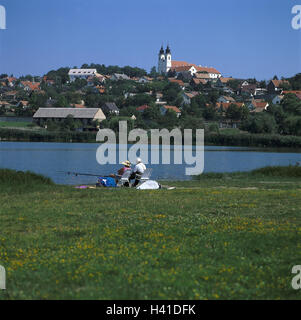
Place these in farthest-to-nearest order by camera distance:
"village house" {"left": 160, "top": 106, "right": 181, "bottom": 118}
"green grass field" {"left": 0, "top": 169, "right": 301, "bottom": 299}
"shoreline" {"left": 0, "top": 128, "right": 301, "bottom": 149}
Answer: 1. "village house" {"left": 160, "top": 106, "right": 181, "bottom": 118}
2. "shoreline" {"left": 0, "top": 128, "right": 301, "bottom": 149}
3. "green grass field" {"left": 0, "top": 169, "right": 301, "bottom": 299}

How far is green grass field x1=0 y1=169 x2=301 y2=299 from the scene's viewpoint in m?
8.46

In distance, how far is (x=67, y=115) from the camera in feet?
412

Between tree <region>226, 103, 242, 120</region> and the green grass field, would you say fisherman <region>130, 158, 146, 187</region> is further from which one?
tree <region>226, 103, 242, 120</region>

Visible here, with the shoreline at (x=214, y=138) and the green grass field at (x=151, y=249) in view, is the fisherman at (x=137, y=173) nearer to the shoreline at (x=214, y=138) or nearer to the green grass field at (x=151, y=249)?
the green grass field at (x=151, y=249)

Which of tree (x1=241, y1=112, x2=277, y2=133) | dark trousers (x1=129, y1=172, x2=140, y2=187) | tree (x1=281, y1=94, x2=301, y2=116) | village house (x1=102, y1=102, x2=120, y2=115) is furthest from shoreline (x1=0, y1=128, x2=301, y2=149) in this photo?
dark trousers (x1=129, y1=172, x2=140, y2=187)

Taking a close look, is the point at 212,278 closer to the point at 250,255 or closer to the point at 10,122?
the point at 250,255

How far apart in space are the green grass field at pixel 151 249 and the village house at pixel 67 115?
363 ft

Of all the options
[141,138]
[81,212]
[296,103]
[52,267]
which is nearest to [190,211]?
[81,212]

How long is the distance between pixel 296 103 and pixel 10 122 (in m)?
63.4

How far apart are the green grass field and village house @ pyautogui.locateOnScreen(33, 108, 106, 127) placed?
363 ft

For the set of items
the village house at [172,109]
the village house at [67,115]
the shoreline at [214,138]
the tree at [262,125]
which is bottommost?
the shoreline at [214,138]

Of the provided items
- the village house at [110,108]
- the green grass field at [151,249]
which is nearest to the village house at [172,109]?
the village house at [110,108]

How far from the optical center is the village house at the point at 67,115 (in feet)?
415

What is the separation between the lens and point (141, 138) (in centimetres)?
10762
